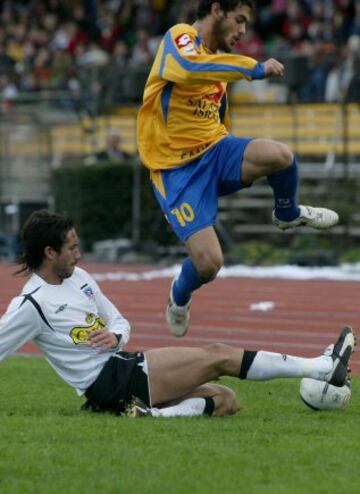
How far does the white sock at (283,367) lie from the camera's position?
7809mm

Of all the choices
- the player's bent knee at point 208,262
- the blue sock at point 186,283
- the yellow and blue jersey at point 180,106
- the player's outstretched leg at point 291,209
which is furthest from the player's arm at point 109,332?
the player's outstretched leg at point 291,209

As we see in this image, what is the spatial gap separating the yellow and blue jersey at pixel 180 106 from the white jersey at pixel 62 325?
1.84 meters

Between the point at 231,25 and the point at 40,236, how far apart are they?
7.67 ft

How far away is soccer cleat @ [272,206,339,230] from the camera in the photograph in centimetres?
963

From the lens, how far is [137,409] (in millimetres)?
7773

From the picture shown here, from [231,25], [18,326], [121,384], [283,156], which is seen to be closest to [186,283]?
[283,156]

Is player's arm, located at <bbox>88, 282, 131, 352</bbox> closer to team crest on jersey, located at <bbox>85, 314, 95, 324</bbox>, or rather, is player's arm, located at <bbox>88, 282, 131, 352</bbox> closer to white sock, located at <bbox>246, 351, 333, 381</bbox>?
team crest on jersey, located at <bbox>85, 314, 95, 324</bbox>

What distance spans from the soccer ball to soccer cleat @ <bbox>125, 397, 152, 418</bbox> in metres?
0.94

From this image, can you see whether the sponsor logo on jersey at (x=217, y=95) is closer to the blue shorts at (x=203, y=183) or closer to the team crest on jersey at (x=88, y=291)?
the blue shorts at (x=203, y=183)

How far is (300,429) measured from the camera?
7.43 metres

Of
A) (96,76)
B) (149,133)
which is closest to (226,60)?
(149,133)

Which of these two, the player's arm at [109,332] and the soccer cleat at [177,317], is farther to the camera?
the soccer cleat at [177,317]

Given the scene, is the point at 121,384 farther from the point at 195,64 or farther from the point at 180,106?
the point at 180,106

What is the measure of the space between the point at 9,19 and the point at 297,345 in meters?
20.7
